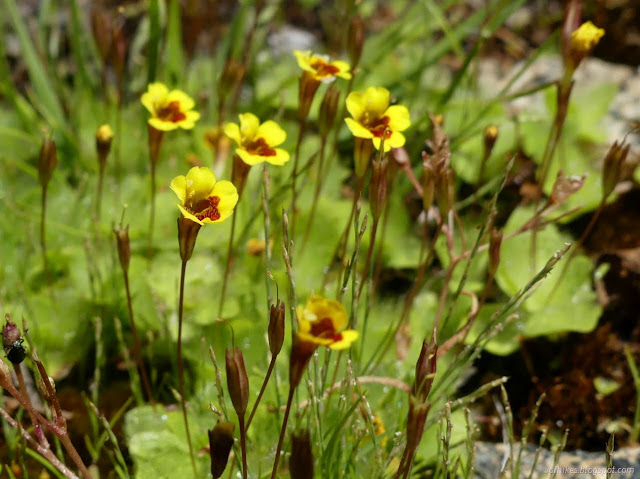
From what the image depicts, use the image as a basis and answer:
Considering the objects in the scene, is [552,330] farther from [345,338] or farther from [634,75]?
[634,75]

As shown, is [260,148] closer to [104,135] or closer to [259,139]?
[259,139]

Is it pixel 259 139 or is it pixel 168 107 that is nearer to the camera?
pixel 259 139

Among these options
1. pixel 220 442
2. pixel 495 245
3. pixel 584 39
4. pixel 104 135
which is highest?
pixel 584 39

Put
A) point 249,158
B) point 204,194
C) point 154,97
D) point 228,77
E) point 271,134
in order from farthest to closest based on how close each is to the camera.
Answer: point 228,77, point 154,97, point 271,134, point 249,158, point 204,194

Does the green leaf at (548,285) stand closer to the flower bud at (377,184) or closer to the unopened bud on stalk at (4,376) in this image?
the flower bud at (377,184)

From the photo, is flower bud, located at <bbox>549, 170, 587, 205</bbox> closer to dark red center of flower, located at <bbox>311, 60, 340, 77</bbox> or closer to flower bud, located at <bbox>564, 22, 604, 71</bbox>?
flower bud, located at <bbox>564, 22, 604, 71</bbox>

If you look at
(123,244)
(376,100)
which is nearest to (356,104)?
(376,100)

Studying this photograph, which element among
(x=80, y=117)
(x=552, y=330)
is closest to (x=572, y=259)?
(x=552, y=330)

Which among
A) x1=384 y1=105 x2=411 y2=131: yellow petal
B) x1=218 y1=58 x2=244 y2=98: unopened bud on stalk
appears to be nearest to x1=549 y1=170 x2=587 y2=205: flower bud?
x1=384 y1=105 x2=411 y2=131: yellow petal
